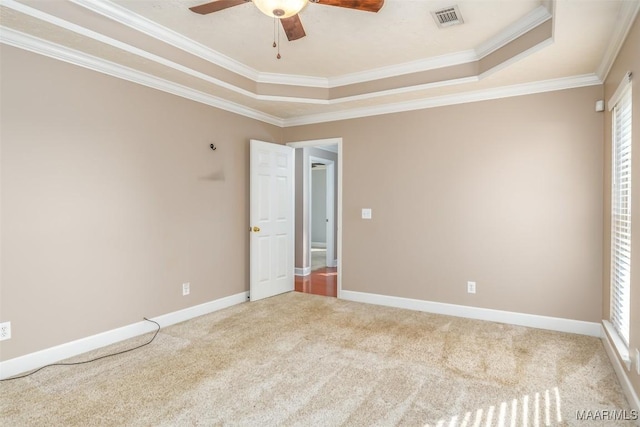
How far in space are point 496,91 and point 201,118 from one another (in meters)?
3.11

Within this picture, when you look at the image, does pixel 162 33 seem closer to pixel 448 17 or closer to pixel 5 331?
pixel 448 17

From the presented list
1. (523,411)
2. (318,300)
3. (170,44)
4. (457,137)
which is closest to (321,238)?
(318,300)

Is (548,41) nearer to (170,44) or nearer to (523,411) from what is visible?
(523,411)

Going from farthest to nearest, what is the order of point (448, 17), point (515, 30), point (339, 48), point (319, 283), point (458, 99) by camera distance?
1. point (319, 283)
2. point (458, 99)
3. point (339, 48)
4. point (515, 30)
5. point (448, 17)

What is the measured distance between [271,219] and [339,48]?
7.51 feet

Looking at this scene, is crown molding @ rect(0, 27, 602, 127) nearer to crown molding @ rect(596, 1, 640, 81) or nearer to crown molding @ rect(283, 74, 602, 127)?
crown molding @ rect(283, 74, 602, 127)

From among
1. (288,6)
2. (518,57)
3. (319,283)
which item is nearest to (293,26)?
(288,6)

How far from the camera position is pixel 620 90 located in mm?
2613

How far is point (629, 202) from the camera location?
2.46 m

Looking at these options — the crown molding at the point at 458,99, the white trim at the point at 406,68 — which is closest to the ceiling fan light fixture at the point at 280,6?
the white trim at the point at 406,68

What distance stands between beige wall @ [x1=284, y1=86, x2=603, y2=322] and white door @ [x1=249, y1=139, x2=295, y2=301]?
2.65 ft

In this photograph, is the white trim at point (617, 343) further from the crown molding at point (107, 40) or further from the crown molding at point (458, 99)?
the crown molding at point (107, 40)

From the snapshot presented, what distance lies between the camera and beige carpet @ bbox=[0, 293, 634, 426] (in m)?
2.15

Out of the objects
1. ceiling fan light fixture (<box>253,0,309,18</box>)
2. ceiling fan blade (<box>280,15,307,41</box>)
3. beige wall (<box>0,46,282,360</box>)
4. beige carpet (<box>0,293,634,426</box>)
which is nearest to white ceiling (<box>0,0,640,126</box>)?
beige wall (<box>0,46,282,360</box>)
